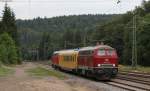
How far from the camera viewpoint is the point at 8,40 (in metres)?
90.9

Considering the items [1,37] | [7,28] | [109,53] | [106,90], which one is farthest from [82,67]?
[7,28]

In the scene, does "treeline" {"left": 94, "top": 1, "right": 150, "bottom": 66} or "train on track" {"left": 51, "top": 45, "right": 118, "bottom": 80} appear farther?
"treeline" {"left": 94, "top": 1, "right": 150, "bottom": 66}

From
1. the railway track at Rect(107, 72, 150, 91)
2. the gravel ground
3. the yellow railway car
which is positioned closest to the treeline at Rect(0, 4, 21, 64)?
the yellow railway car

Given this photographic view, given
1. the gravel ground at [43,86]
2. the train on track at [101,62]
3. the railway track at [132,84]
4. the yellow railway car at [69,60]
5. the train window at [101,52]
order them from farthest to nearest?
the yellow railway car at [69,60]
the train window at [101,52]
the train on track at [101,62]
the railway track at [132,84]
the gravel ground at [43,86]

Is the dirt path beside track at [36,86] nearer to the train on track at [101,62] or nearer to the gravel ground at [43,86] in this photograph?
the gravel ground at [43,86]

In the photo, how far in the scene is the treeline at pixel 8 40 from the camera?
8329cm

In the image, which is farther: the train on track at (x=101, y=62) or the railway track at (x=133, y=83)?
the train on track at (x=101, y=62)

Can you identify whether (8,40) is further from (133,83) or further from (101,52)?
(133,83)

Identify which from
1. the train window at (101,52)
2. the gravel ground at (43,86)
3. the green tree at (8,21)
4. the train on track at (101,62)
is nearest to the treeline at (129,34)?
the green tree at (8,21)

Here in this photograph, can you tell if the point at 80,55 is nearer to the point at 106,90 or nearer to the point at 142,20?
the point at 106,90

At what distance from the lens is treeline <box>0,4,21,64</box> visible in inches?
3279

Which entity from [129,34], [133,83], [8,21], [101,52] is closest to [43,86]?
[133,83]

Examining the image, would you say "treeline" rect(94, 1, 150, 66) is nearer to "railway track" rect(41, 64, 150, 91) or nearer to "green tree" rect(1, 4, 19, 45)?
"green tree" rect(1, 4, 19, 45)

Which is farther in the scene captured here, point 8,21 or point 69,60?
point 8,21
